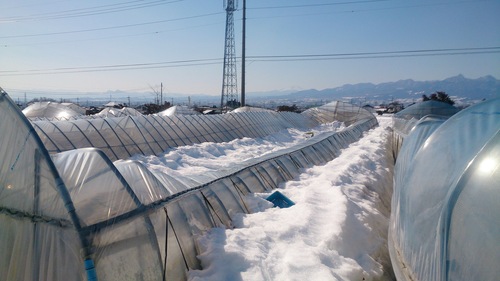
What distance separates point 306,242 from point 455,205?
7.56ft

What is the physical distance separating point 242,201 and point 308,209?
126 centimetres

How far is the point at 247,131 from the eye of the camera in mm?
19922

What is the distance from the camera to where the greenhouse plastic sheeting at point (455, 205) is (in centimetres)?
253

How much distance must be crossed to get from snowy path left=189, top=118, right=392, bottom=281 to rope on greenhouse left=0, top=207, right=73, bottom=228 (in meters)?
1.59

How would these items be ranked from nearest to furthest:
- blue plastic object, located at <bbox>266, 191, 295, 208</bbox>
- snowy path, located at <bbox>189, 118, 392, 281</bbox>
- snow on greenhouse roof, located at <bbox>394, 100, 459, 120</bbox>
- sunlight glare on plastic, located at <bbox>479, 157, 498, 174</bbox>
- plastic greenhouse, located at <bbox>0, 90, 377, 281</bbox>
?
1. sunlight glare on plastic, located at <bbox>479, 157, 498, 174</bbox>
2. plastic greenhouse, located at <bbox>0, 90, 377, 281</bbox>
3. snowy path, located at <bbox>189, 118, 392, 281</bbox>
4. blue plastic object, located at <bbox>266, 191, 295, 208</bbox>
5. snow on greenhouse roof, located at <bbox>394, 100, 459, 120</bbox>

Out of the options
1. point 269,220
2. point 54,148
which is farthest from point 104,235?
point 54,148

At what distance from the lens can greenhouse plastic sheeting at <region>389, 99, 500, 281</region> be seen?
253 centimetres

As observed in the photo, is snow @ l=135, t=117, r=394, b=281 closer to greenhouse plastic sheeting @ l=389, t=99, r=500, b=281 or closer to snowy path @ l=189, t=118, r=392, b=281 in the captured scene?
snowy path @ l=189, t=118, r=392, b=281

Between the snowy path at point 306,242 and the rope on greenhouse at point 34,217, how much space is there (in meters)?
1.59

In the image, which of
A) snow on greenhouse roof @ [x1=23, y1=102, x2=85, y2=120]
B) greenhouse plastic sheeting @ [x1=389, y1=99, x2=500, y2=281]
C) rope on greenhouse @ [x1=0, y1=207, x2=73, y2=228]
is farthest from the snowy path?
snow on greenhouse roof @ [x1=23, y1=102, x2=85, y2=120]

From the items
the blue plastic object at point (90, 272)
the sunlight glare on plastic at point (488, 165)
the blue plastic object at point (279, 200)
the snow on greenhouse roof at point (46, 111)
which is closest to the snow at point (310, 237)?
the blue plastic object at point (279, 200)

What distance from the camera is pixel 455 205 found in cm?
291

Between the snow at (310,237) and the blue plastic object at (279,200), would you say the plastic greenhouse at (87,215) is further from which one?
the blue plastic object at (279,200)

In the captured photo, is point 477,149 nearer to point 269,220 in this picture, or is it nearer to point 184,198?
point 269,220
